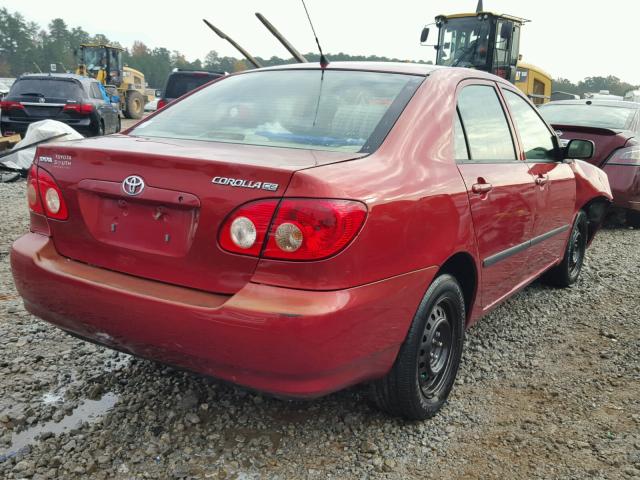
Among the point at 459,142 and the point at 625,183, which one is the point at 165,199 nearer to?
the point at 459,142

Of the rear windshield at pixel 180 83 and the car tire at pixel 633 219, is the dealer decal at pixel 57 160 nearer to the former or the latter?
the car tire at pixel 633 219

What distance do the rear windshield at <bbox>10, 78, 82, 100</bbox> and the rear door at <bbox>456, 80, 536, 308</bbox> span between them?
10368 millimetres

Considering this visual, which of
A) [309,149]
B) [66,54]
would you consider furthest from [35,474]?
[66,54]

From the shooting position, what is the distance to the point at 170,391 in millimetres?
2859

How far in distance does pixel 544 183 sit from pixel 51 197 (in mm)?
2737

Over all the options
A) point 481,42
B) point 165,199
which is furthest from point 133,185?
point 481,42

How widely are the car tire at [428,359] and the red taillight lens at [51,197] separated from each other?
1.46 m

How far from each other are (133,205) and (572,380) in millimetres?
2420

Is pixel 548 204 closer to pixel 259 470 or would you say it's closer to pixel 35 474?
pixel 259 470

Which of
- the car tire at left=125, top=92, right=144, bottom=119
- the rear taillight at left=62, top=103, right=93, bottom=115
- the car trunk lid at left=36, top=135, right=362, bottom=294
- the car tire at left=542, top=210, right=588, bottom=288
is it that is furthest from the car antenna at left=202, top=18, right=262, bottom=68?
the car tire at left=125, top=92, right=144, bottom=119

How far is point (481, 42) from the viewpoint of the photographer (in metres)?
13.2

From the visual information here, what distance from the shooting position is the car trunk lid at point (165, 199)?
2062 mm

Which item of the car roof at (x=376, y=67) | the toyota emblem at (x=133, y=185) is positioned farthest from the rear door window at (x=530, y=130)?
the toyota emblem at (x=133, y=185)

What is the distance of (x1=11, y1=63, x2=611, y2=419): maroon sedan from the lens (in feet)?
6.54
